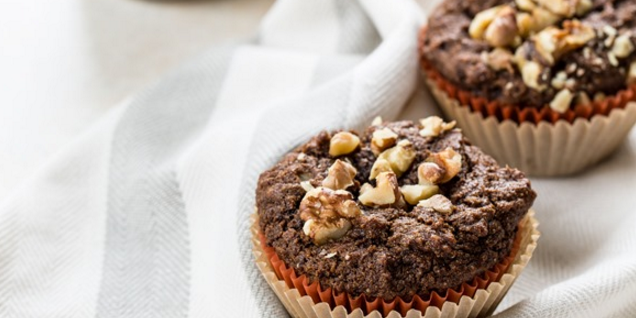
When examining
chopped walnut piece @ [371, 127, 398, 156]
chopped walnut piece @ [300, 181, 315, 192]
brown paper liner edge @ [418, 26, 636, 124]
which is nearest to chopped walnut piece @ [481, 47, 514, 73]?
brown paper liner edge @ [418, 26, 636, 124]

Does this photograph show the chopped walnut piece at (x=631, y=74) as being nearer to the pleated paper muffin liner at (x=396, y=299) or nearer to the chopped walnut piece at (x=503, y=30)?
the chopped walnut piece at (x=503, y=30)

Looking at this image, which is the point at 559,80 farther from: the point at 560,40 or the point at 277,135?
the point at 277,135

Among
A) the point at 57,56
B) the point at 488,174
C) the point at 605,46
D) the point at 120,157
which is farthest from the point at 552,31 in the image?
the point at 57,56

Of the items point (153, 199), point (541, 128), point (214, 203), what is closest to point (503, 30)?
point (541, 128)

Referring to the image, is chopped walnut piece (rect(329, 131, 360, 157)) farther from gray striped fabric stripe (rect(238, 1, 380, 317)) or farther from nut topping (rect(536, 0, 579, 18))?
nut topping (rect(536, 0, 579, 18))

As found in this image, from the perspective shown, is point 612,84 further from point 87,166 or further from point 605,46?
point 87,166

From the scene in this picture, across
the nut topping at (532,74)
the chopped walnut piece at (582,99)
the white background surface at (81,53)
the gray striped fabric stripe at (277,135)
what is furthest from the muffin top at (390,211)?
the white background surface at (81,53)

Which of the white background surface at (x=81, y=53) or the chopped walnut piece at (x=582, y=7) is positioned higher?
the white background surface at (x=81, y=53)
